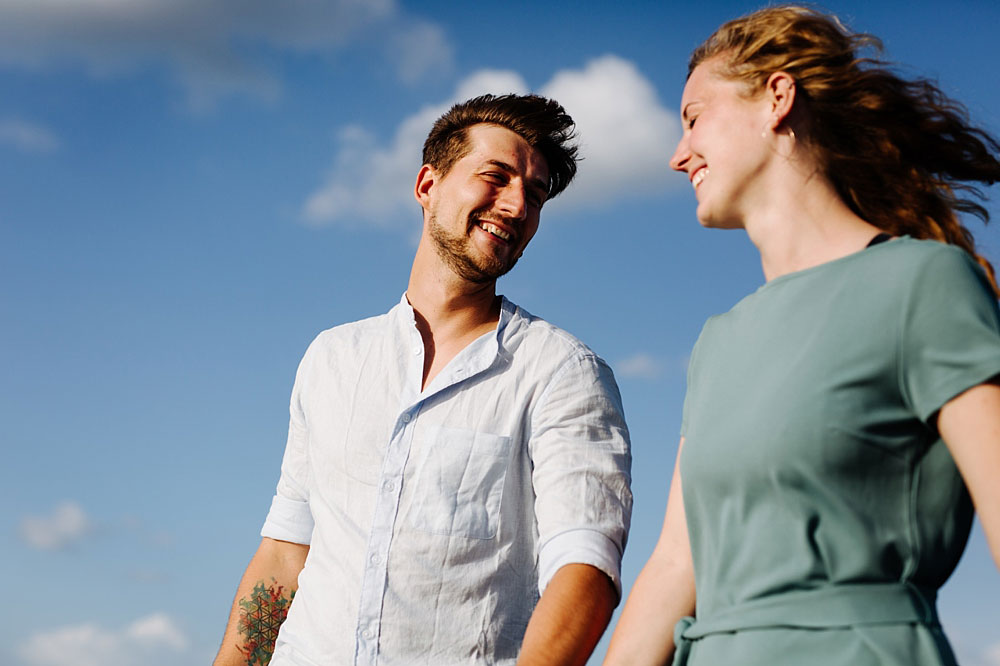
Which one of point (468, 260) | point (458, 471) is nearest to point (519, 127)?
point (468, 260)

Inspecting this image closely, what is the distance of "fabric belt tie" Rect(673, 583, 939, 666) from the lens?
198 cm

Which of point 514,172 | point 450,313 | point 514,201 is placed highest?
point 514,172

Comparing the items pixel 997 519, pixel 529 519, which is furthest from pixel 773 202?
pixel 529 519

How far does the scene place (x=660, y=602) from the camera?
2.56m

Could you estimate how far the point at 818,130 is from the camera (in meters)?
2.47

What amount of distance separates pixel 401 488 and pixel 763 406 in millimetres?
1822

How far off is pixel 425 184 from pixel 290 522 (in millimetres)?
1550

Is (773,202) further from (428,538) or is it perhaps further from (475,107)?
(475,107)

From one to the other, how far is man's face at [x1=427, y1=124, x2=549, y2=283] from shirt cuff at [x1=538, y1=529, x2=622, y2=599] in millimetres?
1216

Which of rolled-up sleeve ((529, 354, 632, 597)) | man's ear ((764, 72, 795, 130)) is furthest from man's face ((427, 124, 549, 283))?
man's ear ((764, 72, 795, 130))

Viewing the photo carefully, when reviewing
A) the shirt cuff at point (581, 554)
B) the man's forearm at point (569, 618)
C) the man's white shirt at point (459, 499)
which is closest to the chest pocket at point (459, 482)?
the man's white shirt at point (459, 499)

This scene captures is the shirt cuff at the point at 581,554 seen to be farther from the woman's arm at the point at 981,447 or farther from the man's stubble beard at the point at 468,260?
the woman's arm at the point at 981,447

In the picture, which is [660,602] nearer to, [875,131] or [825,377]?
[825,377]

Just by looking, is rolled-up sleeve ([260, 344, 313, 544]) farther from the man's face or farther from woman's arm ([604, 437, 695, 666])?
woman's arm ([604, 437, 695, 666])
